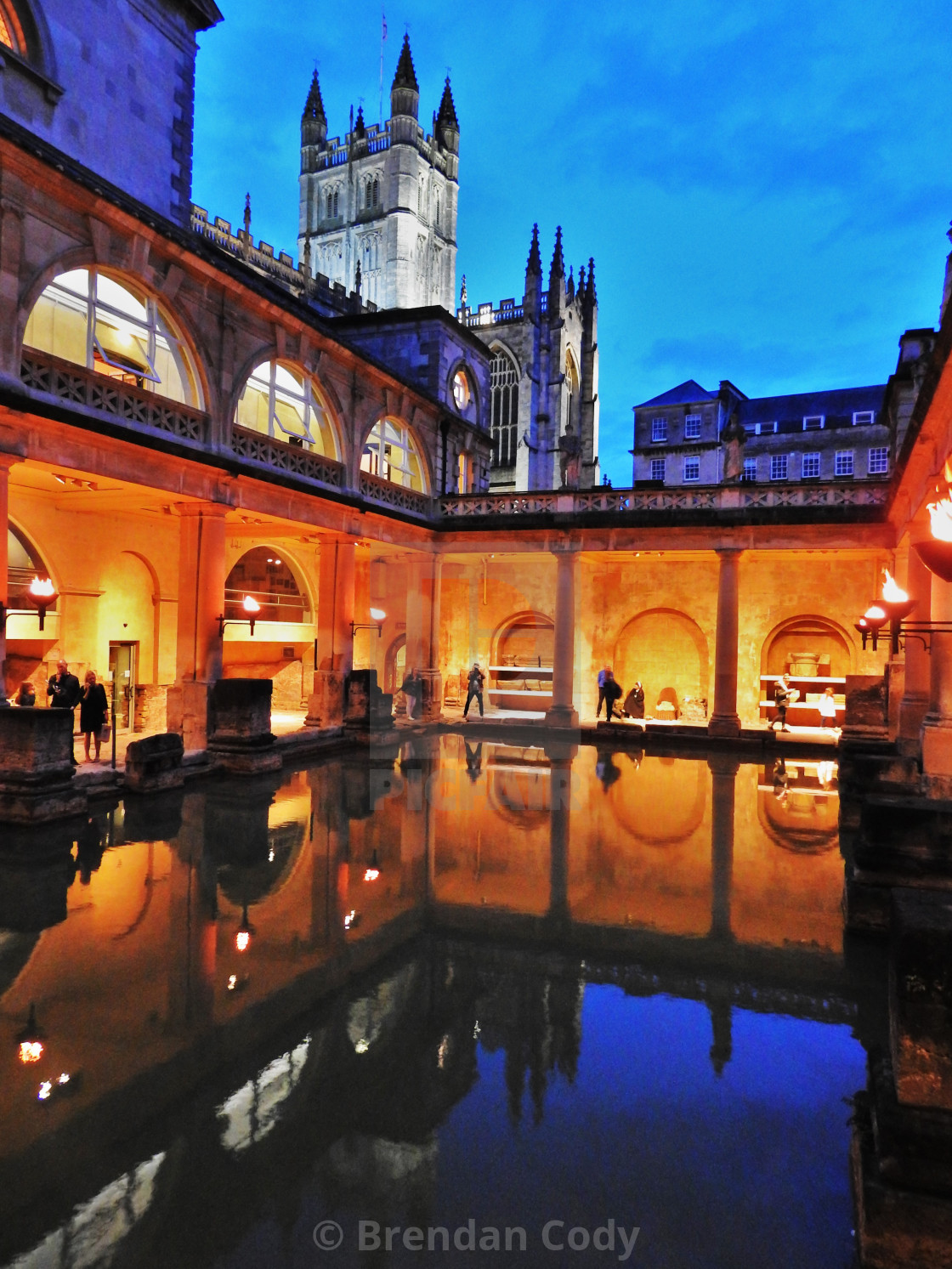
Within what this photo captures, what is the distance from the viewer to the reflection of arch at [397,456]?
20.8 metres

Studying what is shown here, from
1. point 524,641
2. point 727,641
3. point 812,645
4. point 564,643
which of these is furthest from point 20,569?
point 812,645

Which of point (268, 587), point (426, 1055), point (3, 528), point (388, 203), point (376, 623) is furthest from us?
point (388, 203)

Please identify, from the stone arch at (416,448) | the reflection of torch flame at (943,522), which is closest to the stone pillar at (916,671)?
the reflection of torch flame at (943,522)

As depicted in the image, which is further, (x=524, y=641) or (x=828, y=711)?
(x=524, y=641)

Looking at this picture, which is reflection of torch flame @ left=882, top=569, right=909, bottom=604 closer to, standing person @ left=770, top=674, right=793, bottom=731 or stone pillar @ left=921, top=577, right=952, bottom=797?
stone pillar @ left=921, top=577, right=952, bottom=797

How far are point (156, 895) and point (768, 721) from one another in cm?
1944

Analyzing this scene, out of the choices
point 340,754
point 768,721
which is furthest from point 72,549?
point 768,721

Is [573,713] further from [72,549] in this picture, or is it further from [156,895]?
[156,895]

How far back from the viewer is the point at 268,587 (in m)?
23.1

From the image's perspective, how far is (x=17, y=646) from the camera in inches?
634

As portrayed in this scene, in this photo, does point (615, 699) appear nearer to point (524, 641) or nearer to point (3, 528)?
point (524, 641)

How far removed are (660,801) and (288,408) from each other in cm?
1452

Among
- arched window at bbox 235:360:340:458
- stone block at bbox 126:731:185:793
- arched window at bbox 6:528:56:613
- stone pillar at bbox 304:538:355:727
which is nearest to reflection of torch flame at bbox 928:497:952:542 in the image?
stone block at bbox 126:731:185:793

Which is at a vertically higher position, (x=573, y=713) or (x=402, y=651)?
(x=402, y=651)
